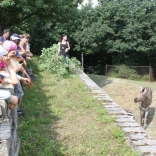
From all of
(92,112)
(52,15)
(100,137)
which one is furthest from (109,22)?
(100,137)

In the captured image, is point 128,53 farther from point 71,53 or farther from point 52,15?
point 52,15

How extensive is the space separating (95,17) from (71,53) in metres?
4.41

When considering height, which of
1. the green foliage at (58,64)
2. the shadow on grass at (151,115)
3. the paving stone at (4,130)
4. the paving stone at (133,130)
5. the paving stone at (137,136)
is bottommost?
the shadow on grass at (151,115)

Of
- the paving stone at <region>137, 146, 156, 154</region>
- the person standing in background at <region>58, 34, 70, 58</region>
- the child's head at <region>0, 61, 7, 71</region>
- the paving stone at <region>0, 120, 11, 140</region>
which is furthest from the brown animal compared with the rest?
the paving stone at <region>0, 120, 11, 140</region>

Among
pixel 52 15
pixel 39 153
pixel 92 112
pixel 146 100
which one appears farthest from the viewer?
pixel 52 15

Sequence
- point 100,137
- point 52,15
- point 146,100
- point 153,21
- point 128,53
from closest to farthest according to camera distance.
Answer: point 100,137 → point 146,100 → point 52,15 → point 153,21 → point 128,53

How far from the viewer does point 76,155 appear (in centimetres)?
420

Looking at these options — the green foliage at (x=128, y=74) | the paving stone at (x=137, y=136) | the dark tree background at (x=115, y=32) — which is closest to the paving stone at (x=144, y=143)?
the paving stone at (x=137, y=136)

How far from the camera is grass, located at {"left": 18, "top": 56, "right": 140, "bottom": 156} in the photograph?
4297mm

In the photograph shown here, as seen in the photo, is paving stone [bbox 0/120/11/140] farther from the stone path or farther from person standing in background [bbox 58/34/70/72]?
person standing in background [bbox 58/34/70/72]

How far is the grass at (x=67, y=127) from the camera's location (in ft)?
14.1

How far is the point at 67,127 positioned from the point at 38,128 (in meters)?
0.57

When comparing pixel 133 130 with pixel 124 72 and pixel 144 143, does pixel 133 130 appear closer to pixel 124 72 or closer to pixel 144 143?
pixel 144 143

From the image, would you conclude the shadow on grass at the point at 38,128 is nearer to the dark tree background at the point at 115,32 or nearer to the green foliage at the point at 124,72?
the dark tree background at the point at 115,32
